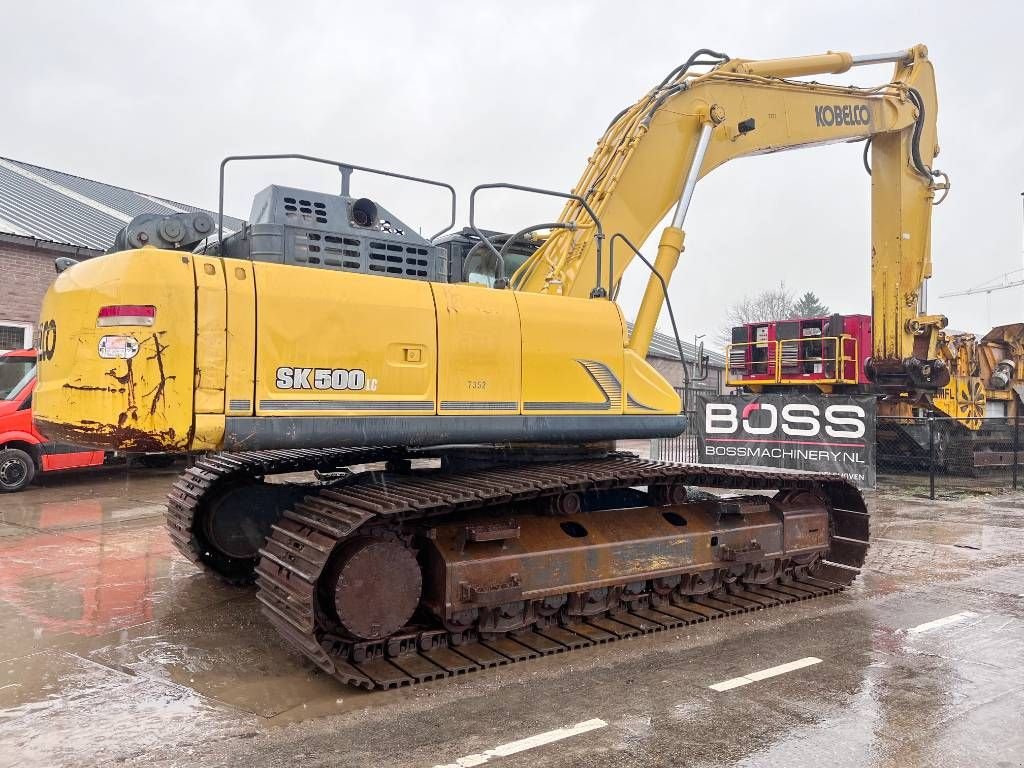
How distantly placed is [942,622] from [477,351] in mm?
3841

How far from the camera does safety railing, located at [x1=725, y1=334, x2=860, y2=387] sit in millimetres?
15172

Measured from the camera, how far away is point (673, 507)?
6148mm

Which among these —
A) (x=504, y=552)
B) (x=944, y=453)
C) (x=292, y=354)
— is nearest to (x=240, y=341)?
(x=292, y=354)

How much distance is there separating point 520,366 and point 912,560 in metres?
4.98

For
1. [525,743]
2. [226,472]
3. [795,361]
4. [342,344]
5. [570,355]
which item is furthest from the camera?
[795,361]

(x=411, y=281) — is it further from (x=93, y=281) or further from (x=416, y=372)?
(x=93, y=281)

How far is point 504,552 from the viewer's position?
200 inches

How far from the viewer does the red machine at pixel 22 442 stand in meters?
11.5

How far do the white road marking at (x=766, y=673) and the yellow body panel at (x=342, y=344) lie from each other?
223 centimetres

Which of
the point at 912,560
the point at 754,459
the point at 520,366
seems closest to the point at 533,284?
the point at 520,366

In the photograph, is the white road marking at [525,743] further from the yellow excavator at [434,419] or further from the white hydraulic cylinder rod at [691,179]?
the white hydraulic cylinder rod at [691,179]

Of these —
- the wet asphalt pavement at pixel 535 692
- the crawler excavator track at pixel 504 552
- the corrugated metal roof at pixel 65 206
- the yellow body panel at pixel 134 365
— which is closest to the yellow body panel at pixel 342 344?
the yellow body panel at pixel 134 365

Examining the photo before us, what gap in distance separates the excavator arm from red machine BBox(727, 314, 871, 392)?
3413 millimetres

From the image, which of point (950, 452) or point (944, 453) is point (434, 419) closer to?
point (944, 453)
